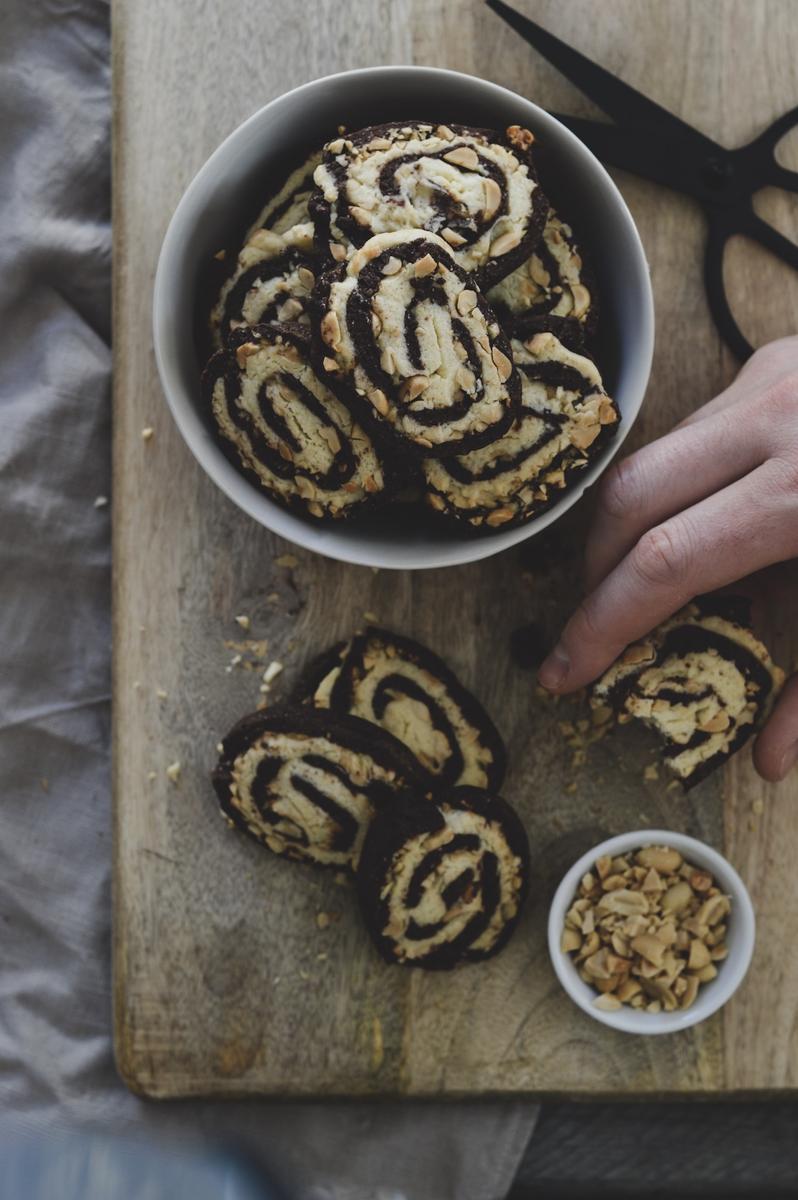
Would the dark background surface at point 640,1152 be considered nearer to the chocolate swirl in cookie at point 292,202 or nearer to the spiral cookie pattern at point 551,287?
the spiral cookie pattern at point 551,287

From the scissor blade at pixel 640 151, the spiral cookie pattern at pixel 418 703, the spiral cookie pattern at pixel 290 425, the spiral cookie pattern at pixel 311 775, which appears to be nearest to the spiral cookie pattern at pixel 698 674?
the spiral cookie pattern at pixel 418 703

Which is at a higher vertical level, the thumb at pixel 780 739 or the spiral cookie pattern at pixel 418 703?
the thumb at pixel 780 739

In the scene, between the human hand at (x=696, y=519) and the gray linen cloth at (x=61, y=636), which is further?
the gray linen cloth at (x=61, y=636)

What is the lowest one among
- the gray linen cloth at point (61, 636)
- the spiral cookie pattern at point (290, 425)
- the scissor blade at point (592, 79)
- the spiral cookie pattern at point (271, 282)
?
the gray linen cloth at point (61, 636)

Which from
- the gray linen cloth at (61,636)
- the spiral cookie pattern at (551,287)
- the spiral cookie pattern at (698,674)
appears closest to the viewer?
the spiral cookie pattern at (551,287)

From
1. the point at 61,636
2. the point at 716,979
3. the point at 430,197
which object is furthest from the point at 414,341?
the point at 716,979

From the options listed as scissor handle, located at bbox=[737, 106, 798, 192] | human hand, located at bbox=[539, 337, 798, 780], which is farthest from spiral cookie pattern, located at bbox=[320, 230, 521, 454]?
scissor handle, located at bbox=[737, 106, 798, 192]

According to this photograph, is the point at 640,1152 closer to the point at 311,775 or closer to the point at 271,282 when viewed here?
the point at 311,775
